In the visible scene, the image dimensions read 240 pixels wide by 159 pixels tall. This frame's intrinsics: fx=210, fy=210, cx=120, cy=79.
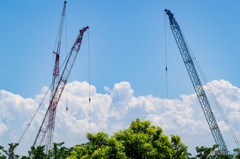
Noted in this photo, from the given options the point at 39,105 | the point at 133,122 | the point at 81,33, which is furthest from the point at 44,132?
the point at 133,122

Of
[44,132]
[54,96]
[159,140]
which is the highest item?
[54,96]

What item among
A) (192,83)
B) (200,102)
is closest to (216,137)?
(200,102)

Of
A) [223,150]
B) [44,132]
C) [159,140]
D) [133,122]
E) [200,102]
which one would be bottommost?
[159,140]

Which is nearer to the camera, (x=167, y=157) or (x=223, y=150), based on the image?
(x=167, y=157)

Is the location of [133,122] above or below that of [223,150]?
below

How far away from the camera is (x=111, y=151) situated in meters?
26.8

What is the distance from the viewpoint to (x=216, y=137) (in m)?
81.4

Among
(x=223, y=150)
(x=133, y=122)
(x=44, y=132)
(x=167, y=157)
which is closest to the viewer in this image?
(x=167, y=157)

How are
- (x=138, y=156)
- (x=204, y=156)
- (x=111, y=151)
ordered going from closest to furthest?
(x=111, y=151)
(x=138, y=156)
(x=204, y=156)

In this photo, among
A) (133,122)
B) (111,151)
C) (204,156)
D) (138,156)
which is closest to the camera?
(111,151)

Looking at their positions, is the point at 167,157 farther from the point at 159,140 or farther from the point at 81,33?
the point at 81,33

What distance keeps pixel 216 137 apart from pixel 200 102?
48.4 feet

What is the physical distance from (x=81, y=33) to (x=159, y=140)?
2318 inches

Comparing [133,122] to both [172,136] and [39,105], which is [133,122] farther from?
[39,105]
